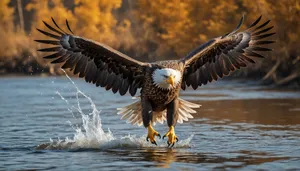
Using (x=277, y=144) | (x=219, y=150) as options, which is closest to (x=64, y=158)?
(x=219, y=150)

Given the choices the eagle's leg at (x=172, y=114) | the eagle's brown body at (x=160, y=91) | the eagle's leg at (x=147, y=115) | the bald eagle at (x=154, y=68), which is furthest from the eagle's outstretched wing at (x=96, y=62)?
the eagle's leg at (x=172, y=114)

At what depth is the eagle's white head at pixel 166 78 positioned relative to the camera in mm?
9641

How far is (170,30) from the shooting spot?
3734 centimetres

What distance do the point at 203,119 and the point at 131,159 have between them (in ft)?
17.2

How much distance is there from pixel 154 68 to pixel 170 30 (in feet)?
90.0

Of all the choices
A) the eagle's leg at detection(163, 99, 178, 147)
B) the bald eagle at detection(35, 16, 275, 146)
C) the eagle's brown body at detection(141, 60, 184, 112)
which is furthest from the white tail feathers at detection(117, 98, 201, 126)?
the eagle's brown body at detection(141, 60, 184, 112)

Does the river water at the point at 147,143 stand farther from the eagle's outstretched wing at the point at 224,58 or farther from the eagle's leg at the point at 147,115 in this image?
the eagle's outstretched wing at the point at 224,58

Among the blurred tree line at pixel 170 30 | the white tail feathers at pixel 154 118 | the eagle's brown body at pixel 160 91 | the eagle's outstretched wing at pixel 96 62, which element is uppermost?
the blurred tree line at pixel 170 30

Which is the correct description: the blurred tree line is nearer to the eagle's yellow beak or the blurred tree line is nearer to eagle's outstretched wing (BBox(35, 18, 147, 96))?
eagle's outstretched wing (BBox(35, 18, 147, 96))

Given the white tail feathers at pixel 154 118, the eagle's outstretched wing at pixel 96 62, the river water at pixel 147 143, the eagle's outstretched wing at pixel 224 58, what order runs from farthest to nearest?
the white tail feathers at pixel 154 118, the eagle's outstretched wing at pixel 224 58, the eagle's outstretched wing at pixel 96 62, the river water at pixel 147 143

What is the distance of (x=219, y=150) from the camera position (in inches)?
391

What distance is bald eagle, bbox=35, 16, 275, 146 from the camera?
10.1 meters

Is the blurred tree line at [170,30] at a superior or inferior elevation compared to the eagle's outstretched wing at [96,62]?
superior

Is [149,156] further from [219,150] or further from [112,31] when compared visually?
[112,31]
